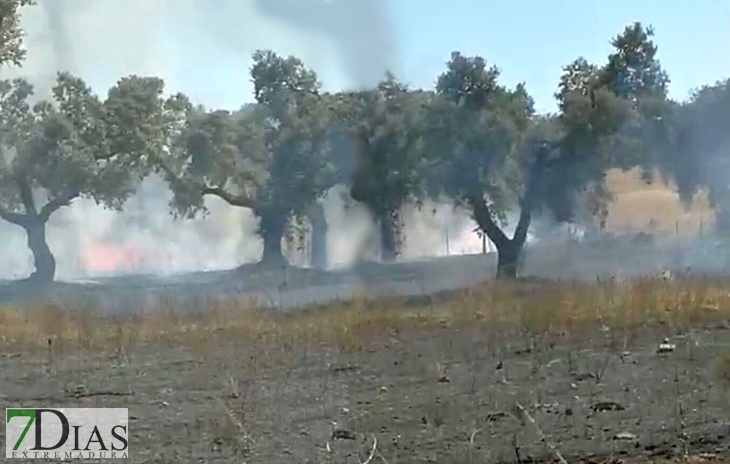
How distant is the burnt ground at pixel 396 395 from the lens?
2984mm

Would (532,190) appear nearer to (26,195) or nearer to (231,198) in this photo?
(231,198)

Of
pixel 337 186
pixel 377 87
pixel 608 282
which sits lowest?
pixel 608 282

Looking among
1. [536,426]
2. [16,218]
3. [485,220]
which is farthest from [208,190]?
[485,220]

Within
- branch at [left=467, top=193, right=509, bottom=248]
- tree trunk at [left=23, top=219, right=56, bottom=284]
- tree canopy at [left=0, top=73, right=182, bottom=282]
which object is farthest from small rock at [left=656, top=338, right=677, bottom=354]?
tree trunk at [left=23, top=219, right=56, bottom=284]


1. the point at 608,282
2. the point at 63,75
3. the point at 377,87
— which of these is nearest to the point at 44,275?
the point at 63,75

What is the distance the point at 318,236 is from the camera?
13.7 feet

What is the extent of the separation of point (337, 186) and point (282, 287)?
2.12 ft

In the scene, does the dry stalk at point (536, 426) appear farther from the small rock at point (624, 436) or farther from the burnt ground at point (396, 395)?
the small rock at point (624, 436)

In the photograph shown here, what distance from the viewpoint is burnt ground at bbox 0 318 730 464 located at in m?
2.98

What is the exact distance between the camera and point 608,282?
4246 millimetres

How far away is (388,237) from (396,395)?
1.33 metres

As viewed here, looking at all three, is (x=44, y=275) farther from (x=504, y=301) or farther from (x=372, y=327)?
(x=504, y=301)

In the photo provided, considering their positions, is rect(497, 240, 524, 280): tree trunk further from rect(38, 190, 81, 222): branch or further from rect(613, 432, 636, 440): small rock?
rect(38, 190, 81, 222): branch

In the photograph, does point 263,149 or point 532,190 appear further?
point 532,190
